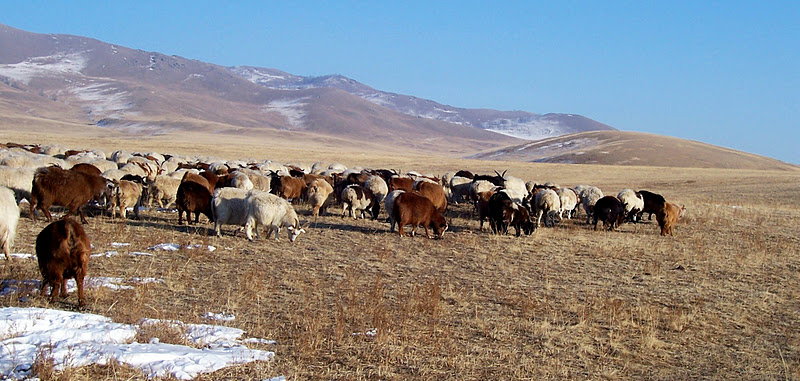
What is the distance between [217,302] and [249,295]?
1.70ft

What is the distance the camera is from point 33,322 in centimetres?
624

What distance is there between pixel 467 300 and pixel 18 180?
9975mm

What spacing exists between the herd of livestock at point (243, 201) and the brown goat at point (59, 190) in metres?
0.02

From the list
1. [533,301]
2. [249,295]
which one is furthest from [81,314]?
[533,301]

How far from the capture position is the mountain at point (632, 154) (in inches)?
3767

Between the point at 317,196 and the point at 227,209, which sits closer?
the point at 227,209

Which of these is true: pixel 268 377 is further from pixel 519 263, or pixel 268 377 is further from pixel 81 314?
pixel 519 263

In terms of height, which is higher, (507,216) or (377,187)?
(377,187)

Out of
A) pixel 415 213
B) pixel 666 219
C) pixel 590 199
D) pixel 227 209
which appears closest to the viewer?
pixel 227 209

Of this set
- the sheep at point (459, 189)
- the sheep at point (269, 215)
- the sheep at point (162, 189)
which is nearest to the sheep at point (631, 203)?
the sheep at point (459, 189)

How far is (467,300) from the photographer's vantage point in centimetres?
923

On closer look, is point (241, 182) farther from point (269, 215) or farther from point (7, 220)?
point (7, 220)

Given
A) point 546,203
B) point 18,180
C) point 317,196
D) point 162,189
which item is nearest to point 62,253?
point 18,180

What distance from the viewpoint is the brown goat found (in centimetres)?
1276
